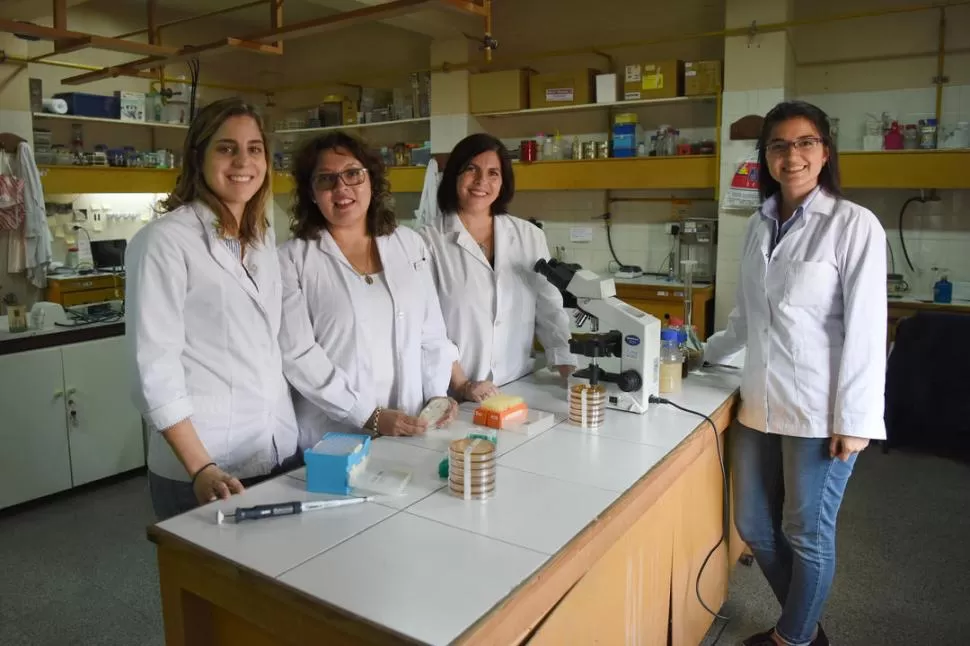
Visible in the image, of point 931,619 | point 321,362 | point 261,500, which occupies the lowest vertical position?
point 931,619

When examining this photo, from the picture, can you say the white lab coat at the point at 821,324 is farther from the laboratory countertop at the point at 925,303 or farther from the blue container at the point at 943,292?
the blue container at the point at 943,292

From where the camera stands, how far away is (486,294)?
252 cm

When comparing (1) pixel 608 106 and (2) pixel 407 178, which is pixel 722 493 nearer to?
(1) pixel 608 106

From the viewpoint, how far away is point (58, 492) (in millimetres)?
3619

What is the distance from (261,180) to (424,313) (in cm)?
63

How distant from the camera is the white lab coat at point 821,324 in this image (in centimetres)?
193

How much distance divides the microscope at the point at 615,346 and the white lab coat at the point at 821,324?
0.31 meters

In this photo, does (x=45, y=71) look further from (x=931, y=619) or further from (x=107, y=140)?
(x=931, y=619)

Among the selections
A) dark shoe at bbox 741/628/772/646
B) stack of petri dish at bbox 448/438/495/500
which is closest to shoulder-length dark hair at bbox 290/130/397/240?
stack of petri dish at bbox 448/438/495/500

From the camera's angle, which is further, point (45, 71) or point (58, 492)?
point (45, 71)

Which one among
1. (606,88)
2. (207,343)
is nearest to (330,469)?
(207,343)

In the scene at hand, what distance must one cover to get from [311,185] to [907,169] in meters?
3.96

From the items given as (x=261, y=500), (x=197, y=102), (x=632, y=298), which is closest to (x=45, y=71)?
(x=197, y=102)

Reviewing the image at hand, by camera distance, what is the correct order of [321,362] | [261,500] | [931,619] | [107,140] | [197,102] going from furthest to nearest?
[197,102] → [107,140] → [931,619] → [321,362] → [261,500]
